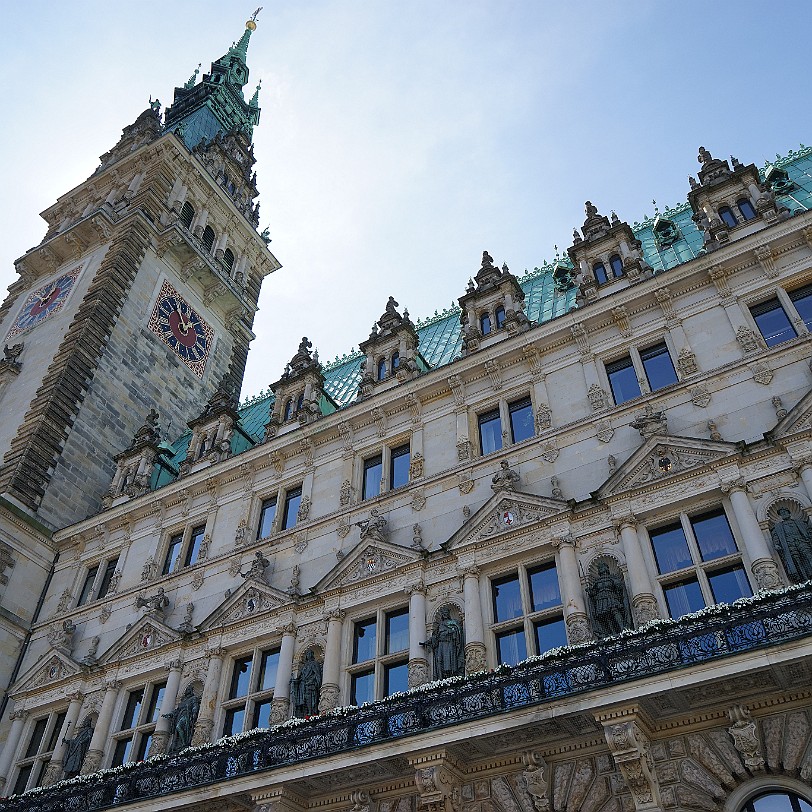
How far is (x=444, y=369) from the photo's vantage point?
71.5 ft

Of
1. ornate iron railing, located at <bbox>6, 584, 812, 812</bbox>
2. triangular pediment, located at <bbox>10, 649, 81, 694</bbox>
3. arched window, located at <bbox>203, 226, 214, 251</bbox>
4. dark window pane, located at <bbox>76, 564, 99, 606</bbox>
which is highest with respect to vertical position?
arched window, located at <bbox>203, 226, 214, 251</bbox>

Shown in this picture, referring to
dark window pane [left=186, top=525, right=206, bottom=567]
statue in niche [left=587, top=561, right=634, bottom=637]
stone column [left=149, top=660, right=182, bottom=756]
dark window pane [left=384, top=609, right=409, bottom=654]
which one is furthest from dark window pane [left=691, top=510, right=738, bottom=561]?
dark window pane [left=186, top=525, right=206, bottom=567]

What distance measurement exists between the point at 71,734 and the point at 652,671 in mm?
15059

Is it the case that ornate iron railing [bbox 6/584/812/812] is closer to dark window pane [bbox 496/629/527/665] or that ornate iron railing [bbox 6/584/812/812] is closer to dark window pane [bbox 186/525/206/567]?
dark window pane [bbox 496/629/527/665]

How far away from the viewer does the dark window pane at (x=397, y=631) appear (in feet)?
58.2

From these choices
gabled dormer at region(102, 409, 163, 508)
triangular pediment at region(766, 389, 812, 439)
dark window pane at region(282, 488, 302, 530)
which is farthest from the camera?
gabled dormer at region(102, 409, 163, 508)

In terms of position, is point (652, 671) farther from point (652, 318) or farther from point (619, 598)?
point (652, 318)

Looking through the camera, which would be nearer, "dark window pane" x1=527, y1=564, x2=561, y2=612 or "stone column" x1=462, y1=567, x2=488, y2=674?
"stone column" x1=462, y1=567, x2=488, y2=674

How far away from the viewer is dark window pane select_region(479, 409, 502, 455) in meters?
20.2

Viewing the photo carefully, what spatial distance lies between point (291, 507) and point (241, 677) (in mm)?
Answer: 4735

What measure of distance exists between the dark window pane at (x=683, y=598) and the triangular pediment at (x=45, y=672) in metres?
15.5

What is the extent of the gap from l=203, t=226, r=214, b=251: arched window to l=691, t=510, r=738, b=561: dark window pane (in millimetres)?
30735

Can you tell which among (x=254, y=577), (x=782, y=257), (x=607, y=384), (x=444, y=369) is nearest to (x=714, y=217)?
(x=782, y=257)

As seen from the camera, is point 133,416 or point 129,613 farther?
point 133,416
